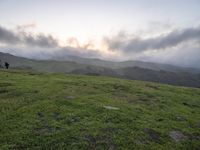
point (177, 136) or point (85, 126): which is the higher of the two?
point (85, 126)

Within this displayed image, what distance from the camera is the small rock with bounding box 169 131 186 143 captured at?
2049cm

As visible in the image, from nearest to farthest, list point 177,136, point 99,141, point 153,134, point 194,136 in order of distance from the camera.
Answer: point 99,141 < point 153,134 < point 177,136 < point 194,136

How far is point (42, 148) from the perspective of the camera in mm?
15812

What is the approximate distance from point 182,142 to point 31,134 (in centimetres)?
1323

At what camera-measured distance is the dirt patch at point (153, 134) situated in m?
19.6

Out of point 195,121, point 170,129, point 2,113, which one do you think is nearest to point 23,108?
point 2,113

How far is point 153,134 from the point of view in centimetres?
2058

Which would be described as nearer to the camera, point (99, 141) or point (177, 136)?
point (99, 141)

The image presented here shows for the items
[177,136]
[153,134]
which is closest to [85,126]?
[153,134]

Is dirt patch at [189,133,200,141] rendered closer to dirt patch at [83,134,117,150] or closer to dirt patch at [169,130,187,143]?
dirt patch at [169,130,187,143]

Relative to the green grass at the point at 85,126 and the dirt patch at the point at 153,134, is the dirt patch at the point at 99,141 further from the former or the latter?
the dirt patch at the point at 153,134

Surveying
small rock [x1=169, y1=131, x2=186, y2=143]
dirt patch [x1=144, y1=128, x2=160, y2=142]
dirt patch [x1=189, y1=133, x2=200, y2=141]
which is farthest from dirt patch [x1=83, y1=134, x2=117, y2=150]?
dirt patch [x1=189, y1=133, x2=200, y2=141]

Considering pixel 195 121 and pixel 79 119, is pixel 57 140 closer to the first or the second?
pixel 79 119

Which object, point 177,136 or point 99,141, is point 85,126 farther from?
point 177,136
